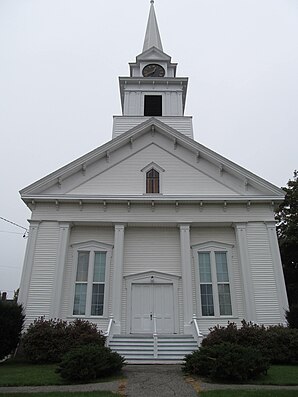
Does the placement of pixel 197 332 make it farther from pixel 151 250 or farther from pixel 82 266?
pixel 82 266

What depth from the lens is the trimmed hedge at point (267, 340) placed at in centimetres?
1227

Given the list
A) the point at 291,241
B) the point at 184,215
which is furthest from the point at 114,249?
the point at 291,241

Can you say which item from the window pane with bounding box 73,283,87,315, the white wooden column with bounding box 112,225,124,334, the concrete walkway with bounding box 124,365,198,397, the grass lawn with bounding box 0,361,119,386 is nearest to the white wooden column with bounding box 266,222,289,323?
the concrete walkway with bounding box 124,365,198,397

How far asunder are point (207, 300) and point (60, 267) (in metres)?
6.87

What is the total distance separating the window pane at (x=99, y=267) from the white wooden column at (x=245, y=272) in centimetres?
639

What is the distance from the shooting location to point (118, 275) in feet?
51.1

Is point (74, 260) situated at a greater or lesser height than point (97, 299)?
greater

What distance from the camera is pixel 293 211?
2575 centimetres

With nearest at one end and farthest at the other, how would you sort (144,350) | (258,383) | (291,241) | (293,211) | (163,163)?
1. (258,383)
2. (144,350)
3. (163,163)
4. (291,241)
5. (293,211)

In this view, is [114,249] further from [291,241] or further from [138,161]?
[291,241]

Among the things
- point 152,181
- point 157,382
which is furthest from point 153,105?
point 157,382

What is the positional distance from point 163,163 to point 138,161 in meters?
1.33

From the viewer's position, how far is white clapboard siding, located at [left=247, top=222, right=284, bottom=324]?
14906 millimetres

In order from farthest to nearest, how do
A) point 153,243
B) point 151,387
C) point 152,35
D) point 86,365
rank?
1. point 152,35
2. point 153,243
3. point 86,365
4. point 151,387
